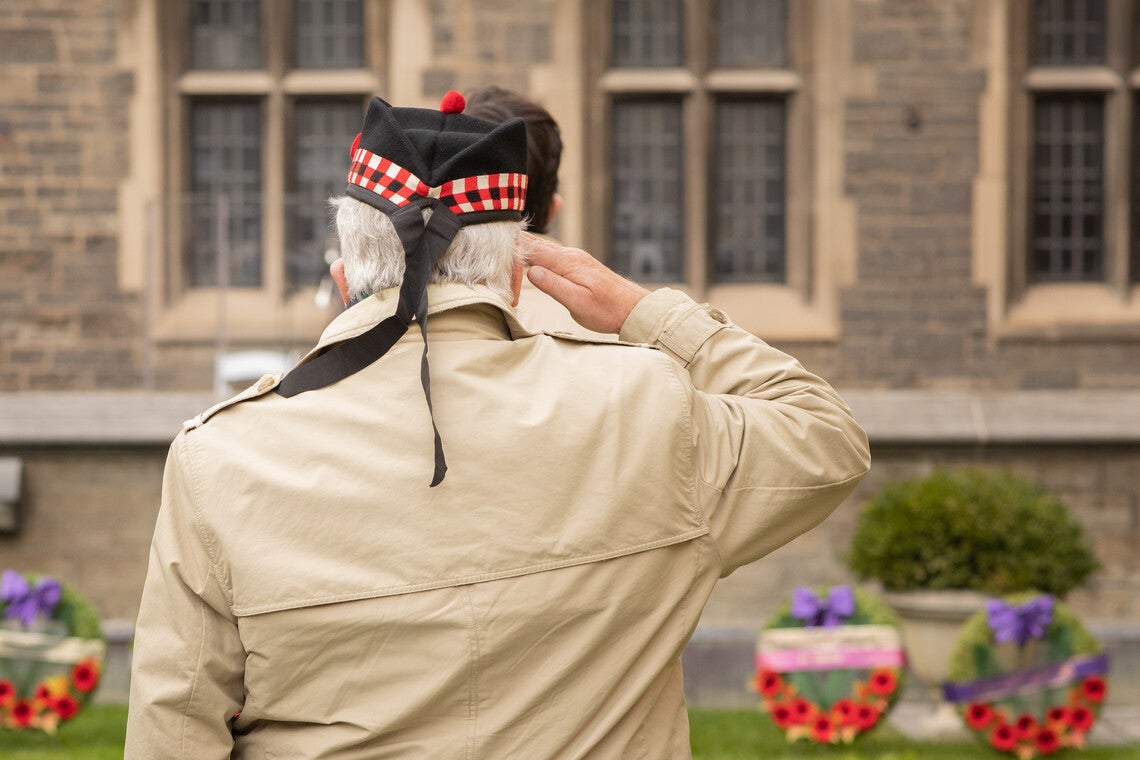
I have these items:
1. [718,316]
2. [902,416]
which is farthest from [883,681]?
[718,316]

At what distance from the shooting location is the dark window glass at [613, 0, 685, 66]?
7605 millimetres

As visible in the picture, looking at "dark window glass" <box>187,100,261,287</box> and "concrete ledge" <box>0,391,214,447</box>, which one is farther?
"dark window glass" <box>187,100,261,287</box>

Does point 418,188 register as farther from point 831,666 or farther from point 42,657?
point 42,657

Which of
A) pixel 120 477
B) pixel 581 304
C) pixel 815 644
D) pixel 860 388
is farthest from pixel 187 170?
pixel 581 304

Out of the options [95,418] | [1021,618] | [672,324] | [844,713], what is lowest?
[844,713]

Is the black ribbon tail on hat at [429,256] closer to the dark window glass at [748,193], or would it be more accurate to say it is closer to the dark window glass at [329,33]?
the dark window glass at [748,193]

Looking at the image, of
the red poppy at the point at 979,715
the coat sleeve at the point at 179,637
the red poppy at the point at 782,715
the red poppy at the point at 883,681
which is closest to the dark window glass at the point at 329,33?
the red poppy at the point at 782,715

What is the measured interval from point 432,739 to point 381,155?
63 cm

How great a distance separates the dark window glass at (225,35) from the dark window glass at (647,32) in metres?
2.02

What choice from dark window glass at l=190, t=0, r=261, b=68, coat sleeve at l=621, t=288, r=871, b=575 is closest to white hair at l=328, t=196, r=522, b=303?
coat sleeve at l=621, t=288, r=871, b=575

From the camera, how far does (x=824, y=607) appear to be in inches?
220

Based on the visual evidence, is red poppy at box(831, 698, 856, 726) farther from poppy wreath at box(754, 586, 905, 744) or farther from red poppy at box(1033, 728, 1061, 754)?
red poppy at box(1033, 728, 1061, 754)

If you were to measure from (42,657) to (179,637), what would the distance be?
4.52 meters

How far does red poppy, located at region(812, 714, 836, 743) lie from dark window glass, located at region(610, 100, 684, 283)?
301 cm
